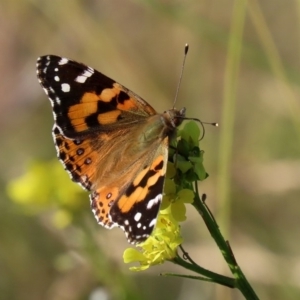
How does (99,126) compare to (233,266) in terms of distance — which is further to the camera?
(99,126)

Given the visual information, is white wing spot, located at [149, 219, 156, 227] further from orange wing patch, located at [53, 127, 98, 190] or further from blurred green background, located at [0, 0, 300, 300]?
blurred green background, located at [0, 0, 300, 300]

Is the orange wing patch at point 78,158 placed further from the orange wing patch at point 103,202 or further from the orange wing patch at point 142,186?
the orange wing patch at point 142,186

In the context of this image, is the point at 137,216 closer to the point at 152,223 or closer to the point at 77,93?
the point at 152,223

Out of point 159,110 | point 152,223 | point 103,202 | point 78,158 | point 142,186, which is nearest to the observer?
point 152,223

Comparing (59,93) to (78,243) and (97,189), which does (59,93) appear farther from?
(78,243)

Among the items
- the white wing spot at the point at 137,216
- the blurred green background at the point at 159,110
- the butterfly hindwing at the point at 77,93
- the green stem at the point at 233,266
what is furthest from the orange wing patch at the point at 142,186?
the blurred green background at the point at 159,110

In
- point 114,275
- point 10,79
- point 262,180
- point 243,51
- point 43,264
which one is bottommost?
point 43,264

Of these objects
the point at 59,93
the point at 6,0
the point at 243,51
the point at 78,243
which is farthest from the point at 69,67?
the point at 6,0

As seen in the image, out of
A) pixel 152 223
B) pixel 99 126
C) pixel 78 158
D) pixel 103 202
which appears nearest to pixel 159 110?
pixel 99 126
